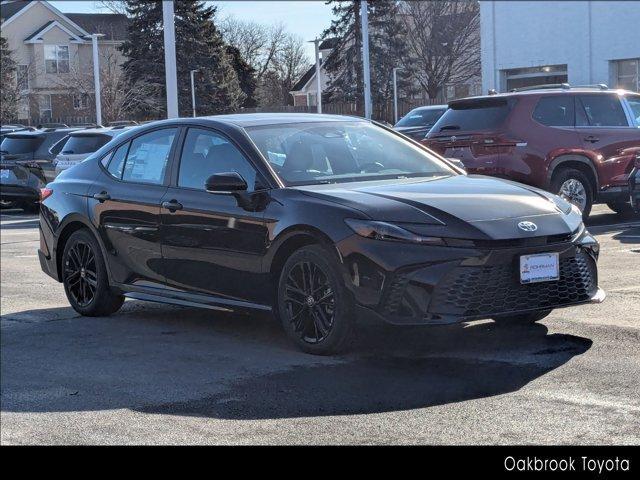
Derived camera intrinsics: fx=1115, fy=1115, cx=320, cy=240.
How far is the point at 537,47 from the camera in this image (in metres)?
33.2

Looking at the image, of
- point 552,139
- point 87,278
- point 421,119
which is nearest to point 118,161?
point 87,278

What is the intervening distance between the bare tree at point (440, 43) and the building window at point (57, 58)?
20622 millimetres

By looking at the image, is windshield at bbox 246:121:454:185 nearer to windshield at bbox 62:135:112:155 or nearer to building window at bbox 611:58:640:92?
windshield at bbox 62:135:112:155

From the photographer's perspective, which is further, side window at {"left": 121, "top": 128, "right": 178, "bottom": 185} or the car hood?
side window at {"left": 121, "top": 128, "right": 178, "bottom": 185}

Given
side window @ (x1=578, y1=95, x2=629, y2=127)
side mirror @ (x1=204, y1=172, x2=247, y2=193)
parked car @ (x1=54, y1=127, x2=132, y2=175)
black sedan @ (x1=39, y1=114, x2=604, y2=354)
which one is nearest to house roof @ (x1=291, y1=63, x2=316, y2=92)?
parked car @ (x1=54, y1=127, x2=132, y2=175)

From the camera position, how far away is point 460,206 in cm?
668

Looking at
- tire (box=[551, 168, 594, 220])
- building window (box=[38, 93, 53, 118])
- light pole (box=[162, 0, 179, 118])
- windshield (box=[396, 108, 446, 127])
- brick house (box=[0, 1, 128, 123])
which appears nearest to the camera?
tire (box=[551, 168, 594, 220])

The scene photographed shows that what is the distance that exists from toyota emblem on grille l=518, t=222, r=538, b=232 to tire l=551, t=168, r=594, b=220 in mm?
7001

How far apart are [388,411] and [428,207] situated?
151 centimetres

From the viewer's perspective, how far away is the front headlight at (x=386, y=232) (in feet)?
21.1

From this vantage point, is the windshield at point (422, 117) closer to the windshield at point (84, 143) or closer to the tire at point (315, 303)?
the windshield at point (84, 143)

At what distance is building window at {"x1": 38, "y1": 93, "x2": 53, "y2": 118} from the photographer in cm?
6162

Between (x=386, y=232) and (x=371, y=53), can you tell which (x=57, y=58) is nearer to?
(x=371, y=53)

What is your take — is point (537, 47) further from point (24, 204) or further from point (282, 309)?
point (282, 309)
